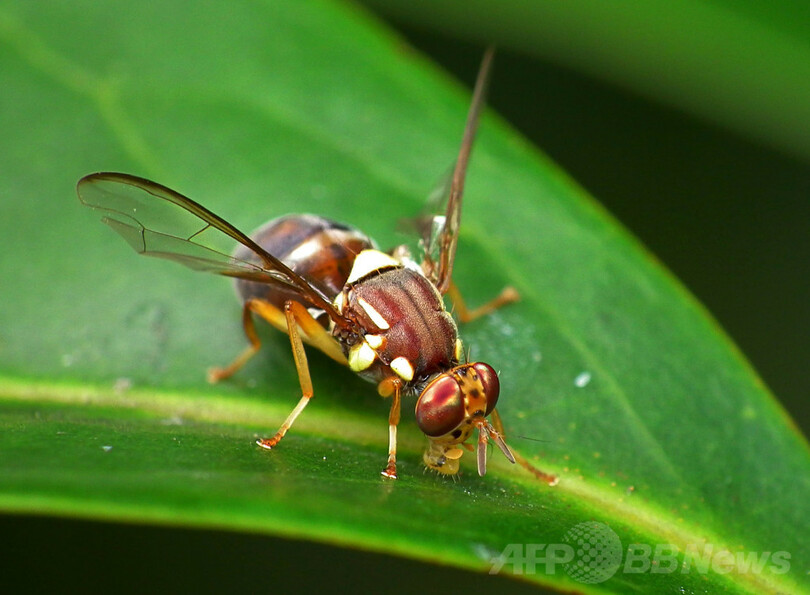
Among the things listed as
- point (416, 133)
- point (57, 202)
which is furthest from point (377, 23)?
point (57, 202)

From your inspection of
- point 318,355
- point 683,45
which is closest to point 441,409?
point 318,355

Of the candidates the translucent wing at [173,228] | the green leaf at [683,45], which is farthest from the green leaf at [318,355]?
the green leaf at [683,45]

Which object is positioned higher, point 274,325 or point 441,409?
point 274,325

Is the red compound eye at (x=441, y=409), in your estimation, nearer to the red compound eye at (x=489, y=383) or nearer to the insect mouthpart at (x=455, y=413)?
the insect mouthpart at (x=455, y=413)

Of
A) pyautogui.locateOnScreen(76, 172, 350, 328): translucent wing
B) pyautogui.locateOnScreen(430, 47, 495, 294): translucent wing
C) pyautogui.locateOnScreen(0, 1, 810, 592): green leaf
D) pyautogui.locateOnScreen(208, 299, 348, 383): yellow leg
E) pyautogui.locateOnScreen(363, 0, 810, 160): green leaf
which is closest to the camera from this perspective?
pyautogui.locateOnScreen(0, 1, 810, 592): green leaf

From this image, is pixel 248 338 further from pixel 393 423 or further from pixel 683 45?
pixel 683 45

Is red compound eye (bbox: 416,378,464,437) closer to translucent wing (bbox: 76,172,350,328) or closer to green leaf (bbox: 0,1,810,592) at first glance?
green leaf (bbox: 0,1,810,592)

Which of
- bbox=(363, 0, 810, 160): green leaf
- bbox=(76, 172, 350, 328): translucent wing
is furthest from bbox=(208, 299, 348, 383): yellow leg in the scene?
bbox=(363, 0, 810, 160): green leaf
